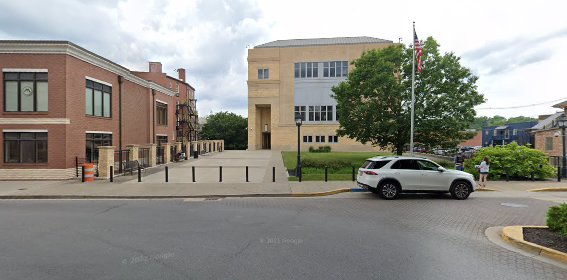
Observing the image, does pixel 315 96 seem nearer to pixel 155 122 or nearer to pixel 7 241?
pixel 155 122

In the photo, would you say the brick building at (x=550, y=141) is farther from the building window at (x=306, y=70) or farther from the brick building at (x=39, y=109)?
the brick building at (x=39, y=109)

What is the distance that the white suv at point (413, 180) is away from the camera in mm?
11867

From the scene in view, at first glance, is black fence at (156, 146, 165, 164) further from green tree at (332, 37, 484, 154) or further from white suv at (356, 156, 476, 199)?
white suv at (356, 156, 476, 199)

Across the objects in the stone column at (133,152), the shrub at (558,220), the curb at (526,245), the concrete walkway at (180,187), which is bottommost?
the concrete walkway at (180,187)

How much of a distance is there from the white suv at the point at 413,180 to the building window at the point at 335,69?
42.2m

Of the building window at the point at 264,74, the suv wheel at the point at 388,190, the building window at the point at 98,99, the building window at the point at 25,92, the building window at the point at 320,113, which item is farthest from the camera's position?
the building window at the point at 264,74

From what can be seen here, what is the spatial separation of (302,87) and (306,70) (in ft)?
10.1

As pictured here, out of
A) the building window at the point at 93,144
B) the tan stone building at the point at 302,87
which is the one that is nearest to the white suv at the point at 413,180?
the building window at the point at 93,144

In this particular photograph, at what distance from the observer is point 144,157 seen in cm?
2459

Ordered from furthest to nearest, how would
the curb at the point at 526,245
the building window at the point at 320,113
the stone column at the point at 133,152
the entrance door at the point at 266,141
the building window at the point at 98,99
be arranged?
the entrance door at the point at 266,141 < the building window at the point at 320,113 < the stone column at the point at 133,152 < the building window at the point at 98,99 < the curb at the point at 526,245

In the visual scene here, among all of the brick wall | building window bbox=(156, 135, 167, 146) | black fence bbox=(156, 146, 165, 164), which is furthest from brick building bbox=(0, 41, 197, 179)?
the brick wall

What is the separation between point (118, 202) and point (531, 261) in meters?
12.2

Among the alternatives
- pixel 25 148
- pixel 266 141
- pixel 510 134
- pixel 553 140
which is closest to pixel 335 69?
pixel 266 141

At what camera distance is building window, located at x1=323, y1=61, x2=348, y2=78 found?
5219 cm
